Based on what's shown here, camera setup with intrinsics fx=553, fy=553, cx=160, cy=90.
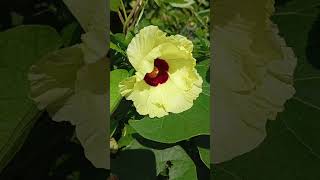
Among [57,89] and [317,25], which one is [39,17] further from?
[317,25]

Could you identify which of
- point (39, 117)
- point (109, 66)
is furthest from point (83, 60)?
point (39, 117)

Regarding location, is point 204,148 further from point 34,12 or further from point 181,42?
point 34,12

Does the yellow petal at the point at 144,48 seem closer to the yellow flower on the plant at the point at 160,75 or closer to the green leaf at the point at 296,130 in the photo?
the yellow flower on the plant at the point at 160,75

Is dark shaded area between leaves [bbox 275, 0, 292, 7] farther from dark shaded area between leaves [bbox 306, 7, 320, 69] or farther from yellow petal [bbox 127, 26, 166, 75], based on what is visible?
yellow petal [bbox 127, 26, 166, 75]

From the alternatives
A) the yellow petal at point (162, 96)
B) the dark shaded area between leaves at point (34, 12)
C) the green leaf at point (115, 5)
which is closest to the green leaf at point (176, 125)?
the yellow petal at point (162, 96)

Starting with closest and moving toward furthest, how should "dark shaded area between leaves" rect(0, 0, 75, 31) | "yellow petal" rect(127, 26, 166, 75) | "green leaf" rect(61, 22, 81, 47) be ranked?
"yellow petal" rect(127, 26, 166, 75) < "green leaf" rect(61, 22, 81, 47) < "dark shaded area between leaves" rect(0, 0, 75, 31)

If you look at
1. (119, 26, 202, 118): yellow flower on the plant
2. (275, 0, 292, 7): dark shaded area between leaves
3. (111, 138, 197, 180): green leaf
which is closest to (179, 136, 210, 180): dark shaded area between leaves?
(111, 138, 197, 180): green leaf
